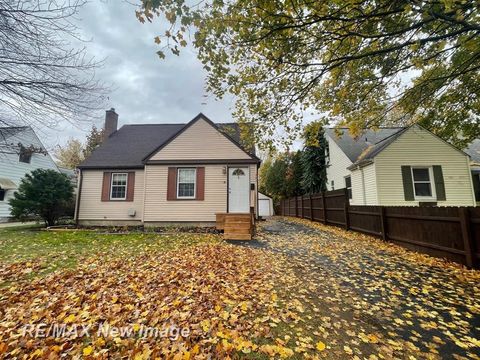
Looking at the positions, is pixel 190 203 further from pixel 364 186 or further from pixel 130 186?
pixel 364 186

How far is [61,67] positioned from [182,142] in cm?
720

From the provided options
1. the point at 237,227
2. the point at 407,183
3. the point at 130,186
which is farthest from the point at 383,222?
the point at 130,186

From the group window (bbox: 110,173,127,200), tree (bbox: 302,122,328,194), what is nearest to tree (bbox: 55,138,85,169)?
window (bbox: 110,173,127,200)

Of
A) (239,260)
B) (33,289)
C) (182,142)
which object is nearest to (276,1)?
(239,260)

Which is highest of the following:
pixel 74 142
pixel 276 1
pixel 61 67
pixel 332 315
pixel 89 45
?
pixel 74 142

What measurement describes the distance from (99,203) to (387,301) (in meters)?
12.9

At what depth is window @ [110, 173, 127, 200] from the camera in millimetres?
11711

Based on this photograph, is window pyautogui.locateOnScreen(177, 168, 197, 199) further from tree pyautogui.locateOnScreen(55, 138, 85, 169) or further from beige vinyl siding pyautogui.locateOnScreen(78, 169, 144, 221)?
tree pyautogui.locateOnScreen(55, 138, 85, 169)

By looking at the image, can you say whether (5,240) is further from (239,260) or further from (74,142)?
(74,142)

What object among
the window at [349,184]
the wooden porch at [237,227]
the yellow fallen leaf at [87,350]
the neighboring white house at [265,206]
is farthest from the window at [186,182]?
the neighboring white house at [265,206]

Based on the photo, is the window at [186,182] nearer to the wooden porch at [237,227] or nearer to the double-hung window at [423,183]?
the wooden porch at [237,227]

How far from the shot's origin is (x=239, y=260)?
5594 millimetres

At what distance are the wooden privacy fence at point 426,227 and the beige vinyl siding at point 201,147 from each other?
582 centimetres

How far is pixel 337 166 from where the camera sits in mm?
16922
